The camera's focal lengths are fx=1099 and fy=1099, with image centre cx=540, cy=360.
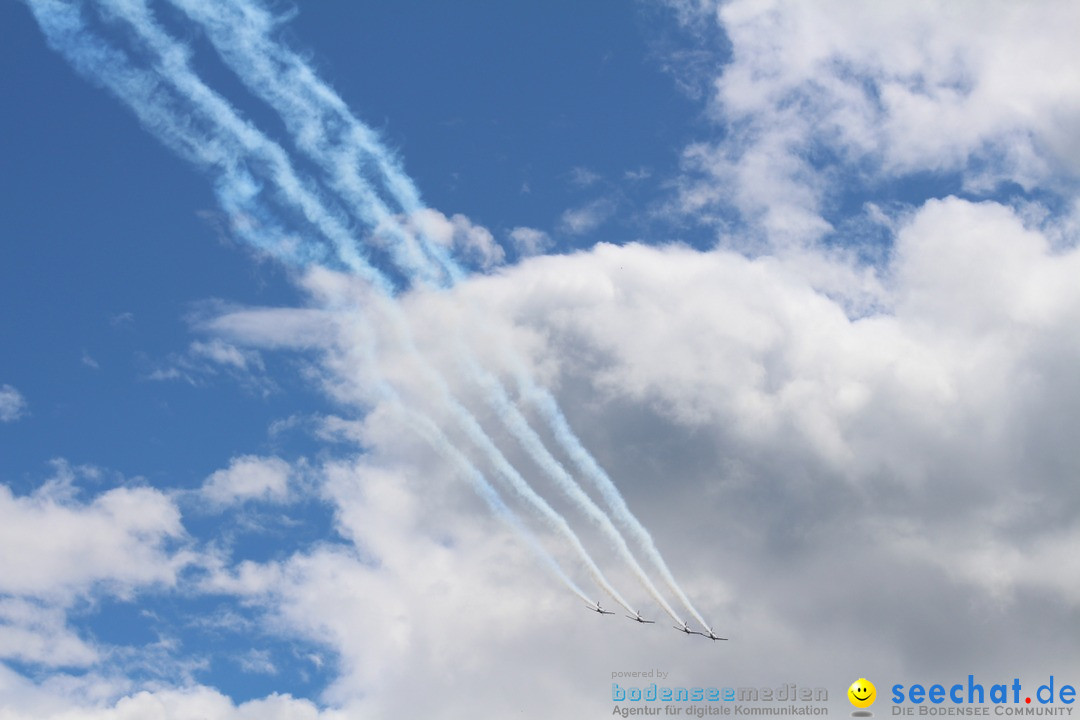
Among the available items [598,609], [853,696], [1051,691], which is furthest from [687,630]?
[1051,691]

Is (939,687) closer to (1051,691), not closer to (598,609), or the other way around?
(1051,691)

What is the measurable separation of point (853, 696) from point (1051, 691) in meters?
15.2

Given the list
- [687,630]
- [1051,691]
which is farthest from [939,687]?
[687,630]

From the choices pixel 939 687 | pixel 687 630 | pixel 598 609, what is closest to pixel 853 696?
pixel 939 687

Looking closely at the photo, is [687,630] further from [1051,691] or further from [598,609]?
[1051,691]

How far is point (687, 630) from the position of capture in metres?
87.9

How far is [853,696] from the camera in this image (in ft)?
273

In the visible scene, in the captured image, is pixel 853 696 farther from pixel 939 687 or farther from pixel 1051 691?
pixel 1051 691

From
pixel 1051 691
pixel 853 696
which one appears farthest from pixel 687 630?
pixel 1051 691

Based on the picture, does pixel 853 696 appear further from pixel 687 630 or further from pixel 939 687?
pixel 687 630

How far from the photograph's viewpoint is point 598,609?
85250 millimetres

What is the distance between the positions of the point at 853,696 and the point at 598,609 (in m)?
20.3

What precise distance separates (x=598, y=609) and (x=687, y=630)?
26.5ft

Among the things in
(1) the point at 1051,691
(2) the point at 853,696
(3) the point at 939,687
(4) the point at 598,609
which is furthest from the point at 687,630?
(1) the point at 1051,691
